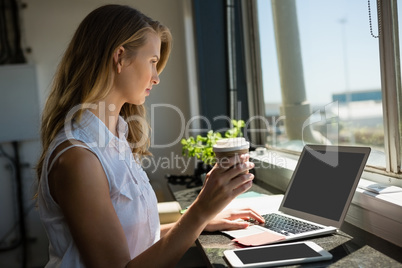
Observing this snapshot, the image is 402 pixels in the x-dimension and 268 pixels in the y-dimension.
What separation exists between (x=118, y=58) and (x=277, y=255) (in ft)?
2.42

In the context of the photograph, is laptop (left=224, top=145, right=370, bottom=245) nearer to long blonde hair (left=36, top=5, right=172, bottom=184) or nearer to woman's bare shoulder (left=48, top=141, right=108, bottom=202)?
woman's bare shoulder (left=48, top=141, right=108, bottom=202)

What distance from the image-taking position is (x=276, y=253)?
1183 mm

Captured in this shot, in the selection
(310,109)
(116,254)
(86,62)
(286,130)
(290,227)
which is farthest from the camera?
(286,130)

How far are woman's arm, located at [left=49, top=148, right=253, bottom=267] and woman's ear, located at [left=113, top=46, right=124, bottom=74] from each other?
0.31m

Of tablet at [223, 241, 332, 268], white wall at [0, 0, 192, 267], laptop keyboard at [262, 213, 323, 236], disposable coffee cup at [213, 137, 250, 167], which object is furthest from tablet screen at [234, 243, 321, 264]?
white wall at [0, 0, 192, 267]

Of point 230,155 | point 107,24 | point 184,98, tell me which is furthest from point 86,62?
point 184,98

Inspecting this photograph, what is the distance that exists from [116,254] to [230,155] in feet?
1.28

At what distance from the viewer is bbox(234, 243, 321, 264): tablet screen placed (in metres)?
1.15

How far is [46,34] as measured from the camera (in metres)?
3.71

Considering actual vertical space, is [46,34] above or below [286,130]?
above

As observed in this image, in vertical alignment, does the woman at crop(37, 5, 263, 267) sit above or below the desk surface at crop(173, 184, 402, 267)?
above

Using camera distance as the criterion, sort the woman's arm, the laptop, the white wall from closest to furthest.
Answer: the woman's arm, the laptop, the white wall

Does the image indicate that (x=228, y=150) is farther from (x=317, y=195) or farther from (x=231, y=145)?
(x=317, y=195)

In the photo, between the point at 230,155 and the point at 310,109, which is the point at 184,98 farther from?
the point at 230,155
